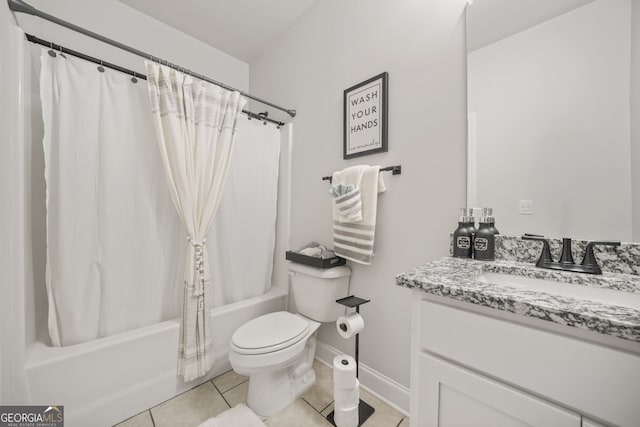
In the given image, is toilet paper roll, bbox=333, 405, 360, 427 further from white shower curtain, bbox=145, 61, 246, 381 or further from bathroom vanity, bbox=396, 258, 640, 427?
white shower curtain, bbox=145, 61, 246, 381

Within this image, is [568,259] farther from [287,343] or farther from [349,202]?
[287,343]

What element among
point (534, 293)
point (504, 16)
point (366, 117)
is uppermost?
point (504, 16)

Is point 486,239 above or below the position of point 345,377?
above

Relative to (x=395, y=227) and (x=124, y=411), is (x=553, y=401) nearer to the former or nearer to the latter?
(x=395, y=227)

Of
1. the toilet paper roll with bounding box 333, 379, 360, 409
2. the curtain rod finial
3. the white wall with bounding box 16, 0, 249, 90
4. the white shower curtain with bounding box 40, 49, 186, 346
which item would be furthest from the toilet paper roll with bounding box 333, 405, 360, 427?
the white wall with bounding box 16, 0, 249, 90

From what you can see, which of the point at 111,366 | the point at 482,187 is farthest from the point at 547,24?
the point at 111,366

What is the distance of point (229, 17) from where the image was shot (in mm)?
1769

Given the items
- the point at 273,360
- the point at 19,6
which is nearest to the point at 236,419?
the point at 273,360

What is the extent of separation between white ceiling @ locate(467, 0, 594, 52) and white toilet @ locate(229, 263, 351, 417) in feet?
4.24

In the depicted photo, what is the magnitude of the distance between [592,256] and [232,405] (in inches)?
66.7

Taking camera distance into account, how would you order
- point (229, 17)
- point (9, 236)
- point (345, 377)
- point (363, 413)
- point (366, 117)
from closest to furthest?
point (9, 236)
point (345, 377)
point (363, 413)
point (366, 117)
point (229, 17)

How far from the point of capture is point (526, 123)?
0.91 metres

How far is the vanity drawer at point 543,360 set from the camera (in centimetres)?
43

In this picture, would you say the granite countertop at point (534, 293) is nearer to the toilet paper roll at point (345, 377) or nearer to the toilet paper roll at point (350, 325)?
the toilet paper roll at point (350, 325)
